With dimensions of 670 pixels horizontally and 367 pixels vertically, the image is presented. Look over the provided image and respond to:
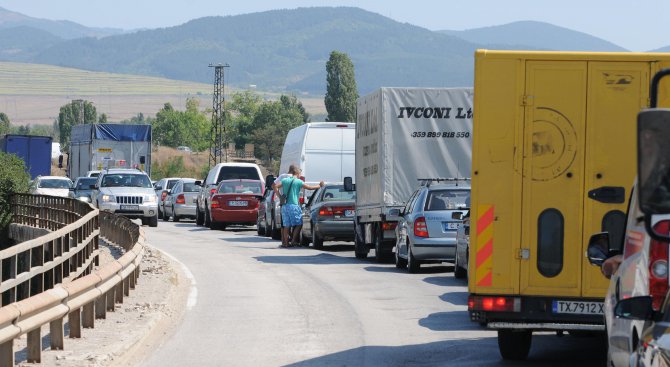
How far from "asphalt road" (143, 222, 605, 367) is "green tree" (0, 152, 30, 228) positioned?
56.9ft

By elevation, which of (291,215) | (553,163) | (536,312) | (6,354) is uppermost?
(553,163)

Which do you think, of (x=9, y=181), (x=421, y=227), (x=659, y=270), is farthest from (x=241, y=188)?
(x=659, y=270)

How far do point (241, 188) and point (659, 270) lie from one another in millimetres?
35641

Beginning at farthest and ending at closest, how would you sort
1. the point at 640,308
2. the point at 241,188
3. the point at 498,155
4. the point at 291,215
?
the point at 241,188 → the point at 291,215 → the point at 498,155 → the point at 640,308

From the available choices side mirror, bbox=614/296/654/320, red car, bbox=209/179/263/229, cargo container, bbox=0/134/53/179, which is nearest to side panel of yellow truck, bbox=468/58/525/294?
side mirror, bbox=614/296/654/320

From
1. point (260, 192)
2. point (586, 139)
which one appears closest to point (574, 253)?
point (586, 139)

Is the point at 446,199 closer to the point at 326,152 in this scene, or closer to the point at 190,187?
the point at 326,152

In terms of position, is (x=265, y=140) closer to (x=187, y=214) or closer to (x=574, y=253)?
(x=187, y=214)

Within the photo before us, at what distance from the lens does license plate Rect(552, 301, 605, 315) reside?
36.8ft

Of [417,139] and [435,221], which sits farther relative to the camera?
[417,139]

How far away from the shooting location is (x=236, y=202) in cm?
4184

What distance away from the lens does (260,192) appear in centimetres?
4194

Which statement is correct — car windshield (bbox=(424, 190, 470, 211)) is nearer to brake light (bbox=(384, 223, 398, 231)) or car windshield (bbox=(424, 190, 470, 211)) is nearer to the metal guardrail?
brake light (bbox=(384, 223, 398, 231))

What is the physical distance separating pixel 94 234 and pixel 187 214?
25.2 m
